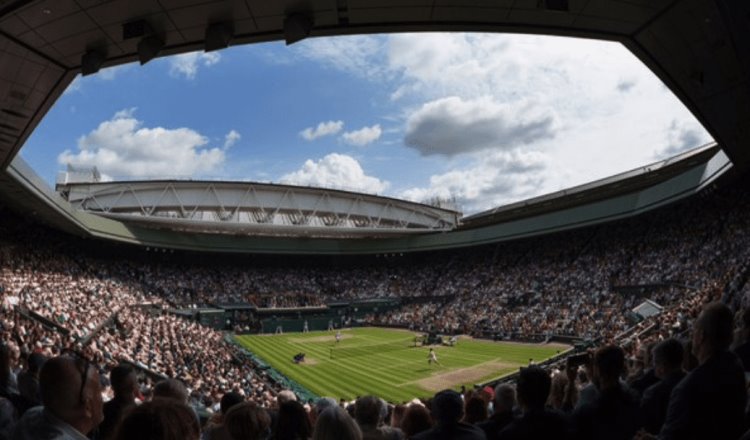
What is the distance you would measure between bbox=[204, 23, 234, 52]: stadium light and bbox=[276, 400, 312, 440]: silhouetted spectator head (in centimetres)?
570

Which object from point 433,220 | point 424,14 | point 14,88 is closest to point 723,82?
point 424,14

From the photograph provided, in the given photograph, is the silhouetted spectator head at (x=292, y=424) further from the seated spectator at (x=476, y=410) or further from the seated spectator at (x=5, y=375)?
the seated spectator at (x=5, y=375)

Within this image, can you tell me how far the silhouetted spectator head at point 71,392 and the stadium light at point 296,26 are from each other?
5802mm

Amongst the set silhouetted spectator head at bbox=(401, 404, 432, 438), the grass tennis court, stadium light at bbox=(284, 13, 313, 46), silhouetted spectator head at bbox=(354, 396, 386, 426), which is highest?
stadium light at bbox=(284, 13, 313, 46)

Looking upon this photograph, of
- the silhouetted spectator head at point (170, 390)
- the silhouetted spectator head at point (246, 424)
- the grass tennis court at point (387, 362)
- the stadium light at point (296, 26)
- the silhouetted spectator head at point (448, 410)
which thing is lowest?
the grass tennis court at point (387, 362)

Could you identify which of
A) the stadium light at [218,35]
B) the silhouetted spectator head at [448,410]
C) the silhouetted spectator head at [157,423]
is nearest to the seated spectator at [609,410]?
the silhouetted spectator head at [448,410]

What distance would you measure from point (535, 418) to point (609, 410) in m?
0.71

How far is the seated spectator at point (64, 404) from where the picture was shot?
2.35 m

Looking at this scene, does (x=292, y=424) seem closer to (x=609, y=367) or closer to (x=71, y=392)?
(x=71, y=392)

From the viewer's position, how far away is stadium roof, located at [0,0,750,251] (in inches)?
275

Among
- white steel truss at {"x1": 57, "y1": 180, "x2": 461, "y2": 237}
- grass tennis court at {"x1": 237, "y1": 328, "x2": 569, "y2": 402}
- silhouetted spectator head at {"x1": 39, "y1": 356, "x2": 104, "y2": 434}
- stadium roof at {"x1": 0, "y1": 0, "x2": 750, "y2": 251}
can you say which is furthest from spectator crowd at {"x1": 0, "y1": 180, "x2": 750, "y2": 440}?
stadium roof at {"x1": 0, "y1": 0, "x2": 750, "y2": 251}

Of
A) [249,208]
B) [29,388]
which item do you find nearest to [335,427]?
[29,388]

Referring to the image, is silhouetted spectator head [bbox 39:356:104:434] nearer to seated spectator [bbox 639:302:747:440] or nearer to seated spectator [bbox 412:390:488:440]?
seated spectator [bbox 412:390:488:440]

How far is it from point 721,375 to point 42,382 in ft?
12.5
